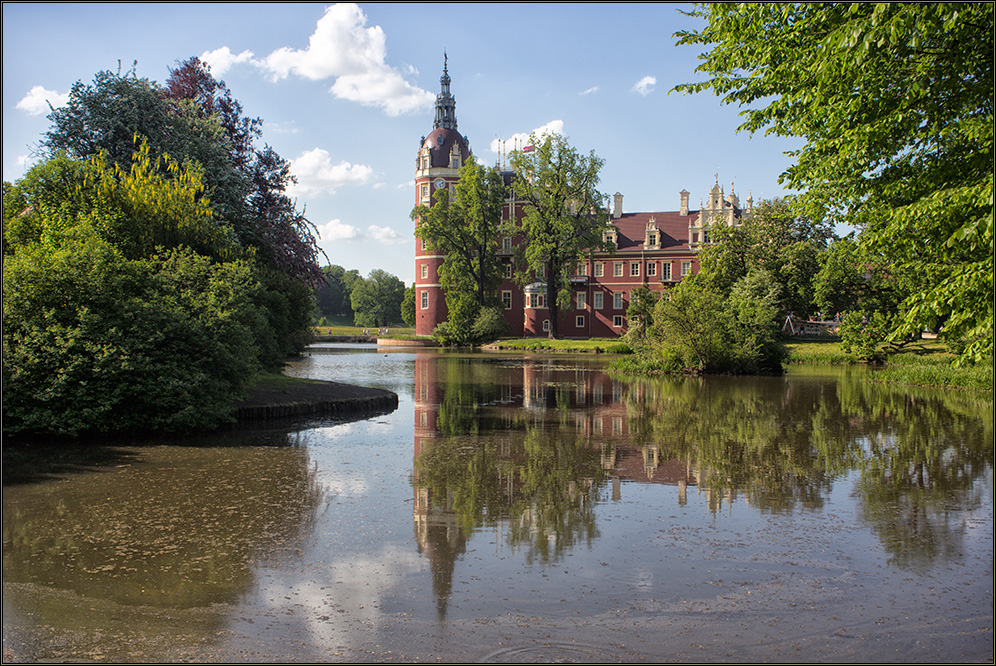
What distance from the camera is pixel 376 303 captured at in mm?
114812

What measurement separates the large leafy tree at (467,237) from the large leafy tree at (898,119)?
48.5m

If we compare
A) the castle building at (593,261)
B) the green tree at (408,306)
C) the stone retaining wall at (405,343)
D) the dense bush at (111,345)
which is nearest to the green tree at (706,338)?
the dense bush at (111,345)

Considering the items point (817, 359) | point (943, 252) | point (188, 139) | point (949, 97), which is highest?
point (188, 139)

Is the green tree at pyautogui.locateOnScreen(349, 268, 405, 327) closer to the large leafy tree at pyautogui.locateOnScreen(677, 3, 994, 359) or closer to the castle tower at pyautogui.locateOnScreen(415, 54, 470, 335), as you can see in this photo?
the castle tower at pyautogui.locateOnScreen(415, 54, 470, 335)

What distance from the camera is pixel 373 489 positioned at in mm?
9734

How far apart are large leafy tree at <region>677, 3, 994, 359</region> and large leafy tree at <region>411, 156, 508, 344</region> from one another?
4853 cm

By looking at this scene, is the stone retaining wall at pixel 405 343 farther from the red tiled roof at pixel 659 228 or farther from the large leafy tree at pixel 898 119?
the large leafy tree at pixel 898 119

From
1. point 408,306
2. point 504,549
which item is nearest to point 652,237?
point 408,306

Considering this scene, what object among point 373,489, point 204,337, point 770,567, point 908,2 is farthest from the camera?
point 204,337

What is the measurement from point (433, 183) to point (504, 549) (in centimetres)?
6469

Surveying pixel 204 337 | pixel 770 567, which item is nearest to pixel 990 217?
pixel 770 567

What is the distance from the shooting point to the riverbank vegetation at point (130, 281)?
12.0m

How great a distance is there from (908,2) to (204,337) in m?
11.9

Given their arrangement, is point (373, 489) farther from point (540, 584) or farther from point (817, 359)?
point (817, 359)
